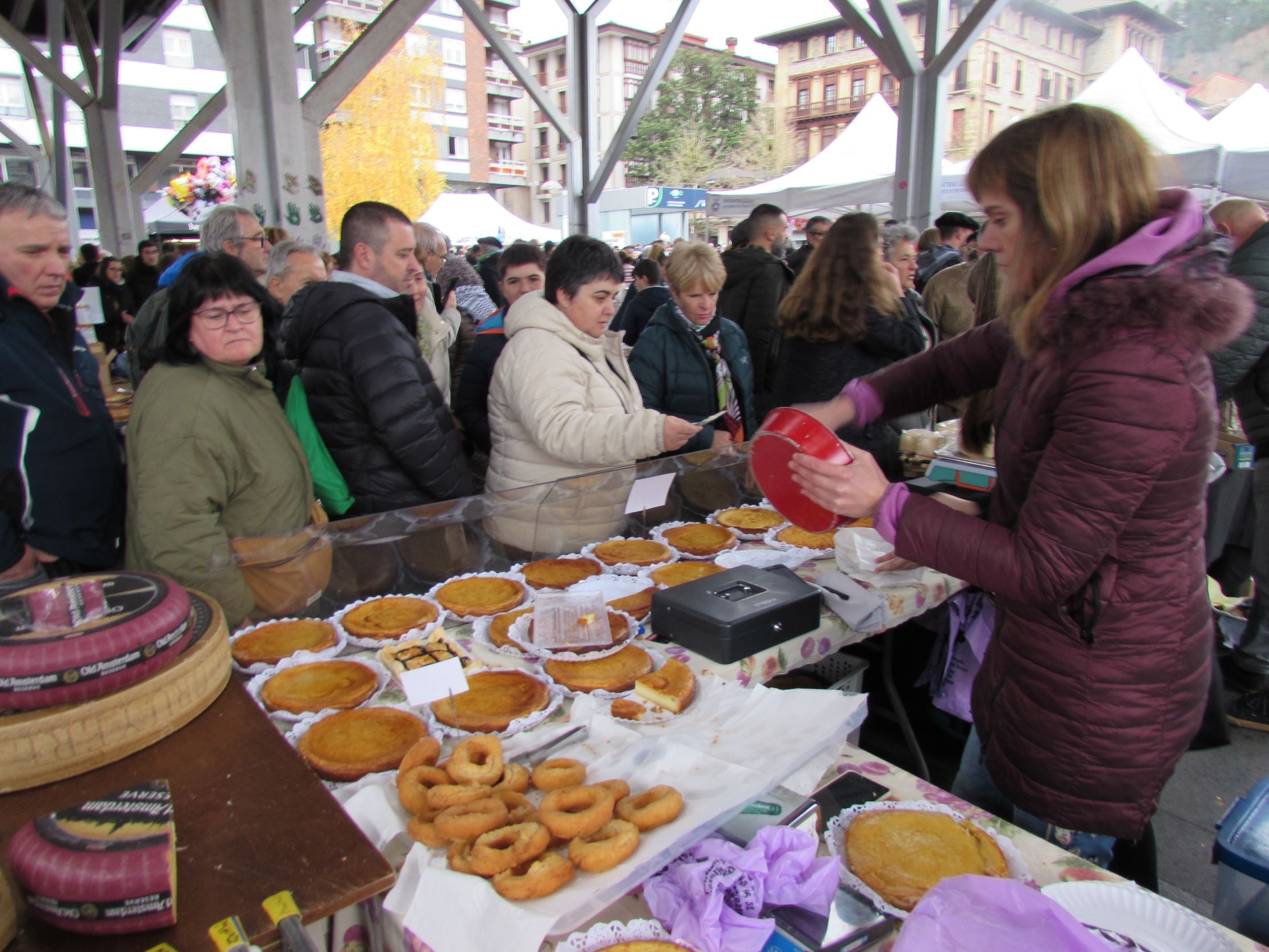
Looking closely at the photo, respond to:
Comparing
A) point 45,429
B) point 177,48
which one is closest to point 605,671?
point 45,429

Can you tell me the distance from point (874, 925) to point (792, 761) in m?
0.25

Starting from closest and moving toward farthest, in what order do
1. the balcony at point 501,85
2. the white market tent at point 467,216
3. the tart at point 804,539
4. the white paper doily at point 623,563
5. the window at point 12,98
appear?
the white paper doily at point 623,563
the tart at point 804,539
the white market tent at point 467,216
the window at point 12,98
the balcony at point 501,85

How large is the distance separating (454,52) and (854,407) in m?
52.5

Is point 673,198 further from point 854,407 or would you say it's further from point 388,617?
point 388,617

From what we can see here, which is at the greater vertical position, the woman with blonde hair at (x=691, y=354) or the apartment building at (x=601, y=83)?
the apartment building at (x=601, y=83)

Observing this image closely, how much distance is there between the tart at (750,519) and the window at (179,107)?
44041 mm

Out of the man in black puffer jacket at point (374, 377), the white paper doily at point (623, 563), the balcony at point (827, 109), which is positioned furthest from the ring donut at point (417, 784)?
the balcony at point (827, 109)

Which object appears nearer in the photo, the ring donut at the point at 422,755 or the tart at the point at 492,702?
the ring donut at the point at 422,755

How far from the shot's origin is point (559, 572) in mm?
2527

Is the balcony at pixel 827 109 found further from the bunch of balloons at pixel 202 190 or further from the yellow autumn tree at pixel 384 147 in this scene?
the bunch of balloons at pixel 202 190

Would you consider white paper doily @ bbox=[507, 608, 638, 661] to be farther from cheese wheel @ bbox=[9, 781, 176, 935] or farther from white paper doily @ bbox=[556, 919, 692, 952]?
cheese wheel @ bbox=[9, 781, 176, 935]

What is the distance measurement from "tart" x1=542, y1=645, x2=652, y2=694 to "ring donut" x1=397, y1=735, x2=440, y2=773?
1.31 ft

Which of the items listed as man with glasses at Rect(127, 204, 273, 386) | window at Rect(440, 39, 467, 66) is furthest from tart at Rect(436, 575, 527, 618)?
window at Rect(440, 39, 467, 66)

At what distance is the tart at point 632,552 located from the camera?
261 cm
